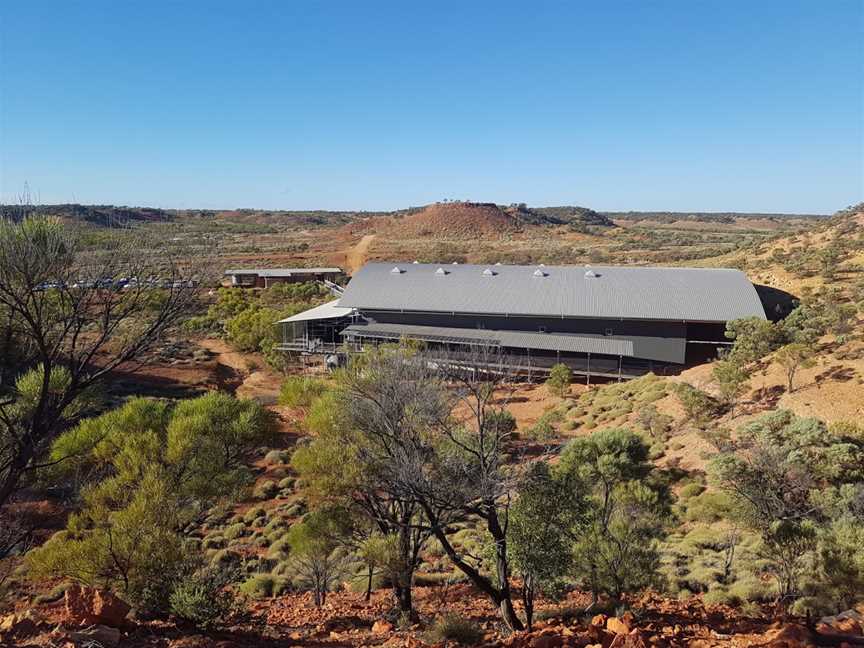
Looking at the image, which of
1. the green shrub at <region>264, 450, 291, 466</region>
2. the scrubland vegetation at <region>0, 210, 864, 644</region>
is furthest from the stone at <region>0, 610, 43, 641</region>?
the green shrub at <region>264, 450, 291, 466</region>

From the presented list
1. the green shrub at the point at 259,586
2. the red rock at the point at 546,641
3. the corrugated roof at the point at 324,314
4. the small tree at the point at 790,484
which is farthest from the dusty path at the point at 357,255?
the red rock at the point at 546,641

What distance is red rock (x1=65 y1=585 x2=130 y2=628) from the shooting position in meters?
8.44

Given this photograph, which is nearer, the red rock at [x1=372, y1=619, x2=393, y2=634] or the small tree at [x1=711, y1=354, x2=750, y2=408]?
the red rock at [x1=372, y1=619, x2=393, y2=634]

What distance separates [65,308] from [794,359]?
24380mm

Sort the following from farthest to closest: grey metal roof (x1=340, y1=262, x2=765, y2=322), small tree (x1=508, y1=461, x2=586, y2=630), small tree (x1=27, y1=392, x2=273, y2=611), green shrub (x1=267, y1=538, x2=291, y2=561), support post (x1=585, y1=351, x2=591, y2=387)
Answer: grey metal roof (x1=340, y1=262, x2=765, y2=322)
support post (x1=585, y1=351, x2=591, y2=387)
green shrub (x1=267, y1=538, x2=291, y2=561)
small tree (x1=27, y1=392, x2=273, y2=611)
small tree (x1=508, y1=461, x2=586, y2=630)

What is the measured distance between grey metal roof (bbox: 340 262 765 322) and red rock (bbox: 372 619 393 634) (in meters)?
23.4

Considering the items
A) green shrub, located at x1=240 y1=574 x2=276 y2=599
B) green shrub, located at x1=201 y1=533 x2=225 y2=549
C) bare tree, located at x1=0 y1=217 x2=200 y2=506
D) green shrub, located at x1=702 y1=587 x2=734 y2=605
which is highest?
bare tree, located at x1=0 y1=217 x2=200 y2=506

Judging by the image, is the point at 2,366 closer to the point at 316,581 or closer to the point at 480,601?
the point at 316,581

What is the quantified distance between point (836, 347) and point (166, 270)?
26491mm

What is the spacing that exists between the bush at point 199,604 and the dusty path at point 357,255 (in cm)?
6614

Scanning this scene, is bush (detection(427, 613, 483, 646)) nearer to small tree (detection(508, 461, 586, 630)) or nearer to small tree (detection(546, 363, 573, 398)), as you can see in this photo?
small tree (detection(508, 461, 586, 630))

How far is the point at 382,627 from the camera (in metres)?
10.4

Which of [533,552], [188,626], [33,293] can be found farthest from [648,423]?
[33,293]

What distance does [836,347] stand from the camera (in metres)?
23.7
